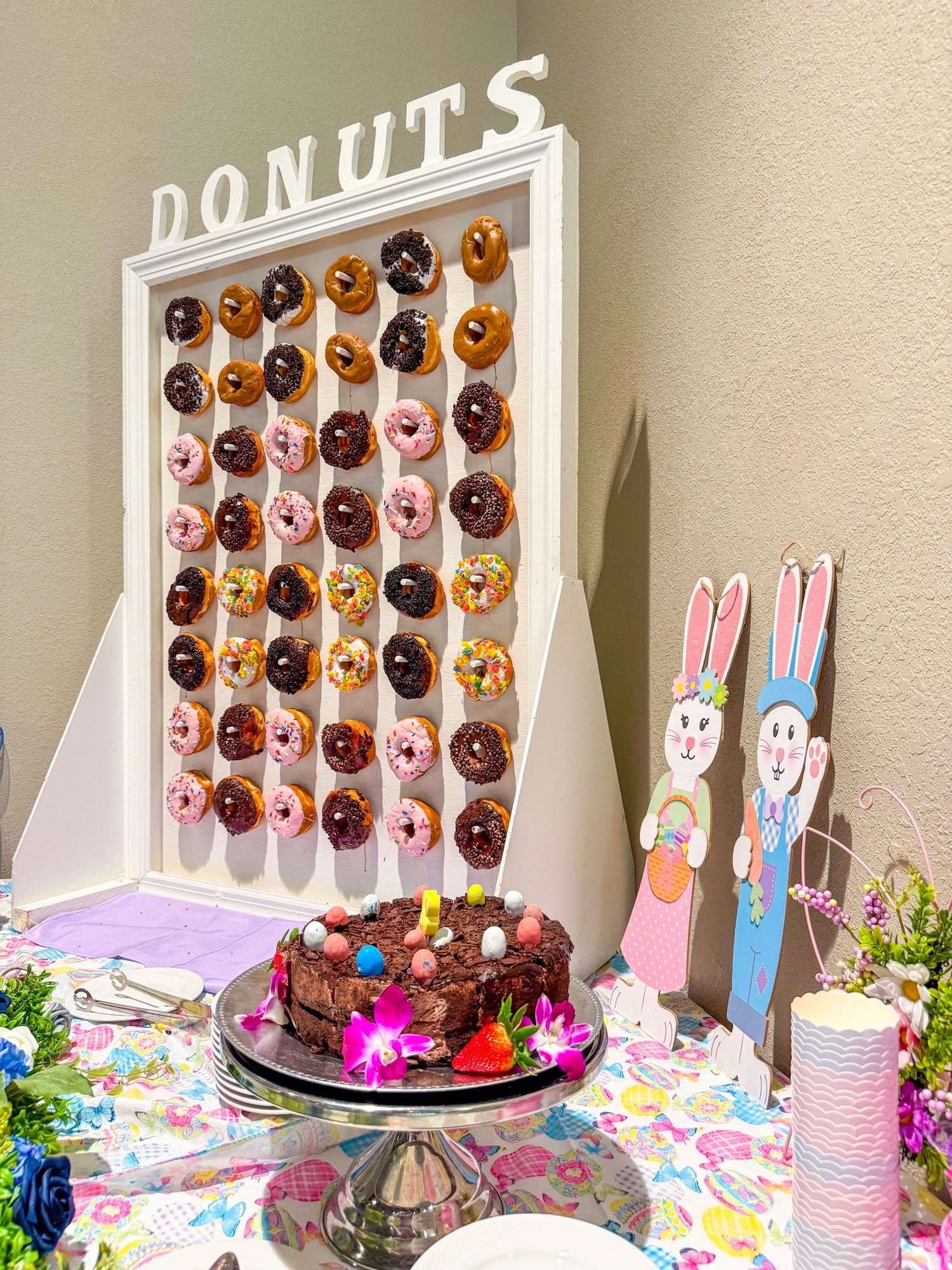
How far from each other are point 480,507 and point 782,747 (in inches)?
24.3

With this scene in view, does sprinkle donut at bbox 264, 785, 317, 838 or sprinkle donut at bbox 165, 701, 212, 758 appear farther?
sprinkle donut at bbox 165, 701, 212, 758

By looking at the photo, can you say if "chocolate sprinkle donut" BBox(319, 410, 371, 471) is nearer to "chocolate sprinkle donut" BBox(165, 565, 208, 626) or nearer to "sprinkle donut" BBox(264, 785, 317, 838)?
"chocolate sprinkle donut" BBox(165, 565, 208, 626)

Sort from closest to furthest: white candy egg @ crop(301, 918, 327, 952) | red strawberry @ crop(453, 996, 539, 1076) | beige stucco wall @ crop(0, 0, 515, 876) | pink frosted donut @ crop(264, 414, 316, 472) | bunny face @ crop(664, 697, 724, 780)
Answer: red strawberry @ crop(453, 996, 539, 1076) < white candy egg @ crop(301, 918, 327, 952) < bunny face @ crop(664, 697, 724, 780) < pink frosted donut @ crop(264, 414, 316, 472) < beige stucco wall @ crop(0, 0, 515, 876)

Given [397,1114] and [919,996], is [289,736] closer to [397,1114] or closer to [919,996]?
[397,1114]

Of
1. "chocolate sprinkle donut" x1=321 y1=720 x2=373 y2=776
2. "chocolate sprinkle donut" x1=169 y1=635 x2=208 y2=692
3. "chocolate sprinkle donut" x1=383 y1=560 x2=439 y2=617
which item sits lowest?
"chocolate sprinkle donut" x1=321 y1=720 x2=373 y2=776

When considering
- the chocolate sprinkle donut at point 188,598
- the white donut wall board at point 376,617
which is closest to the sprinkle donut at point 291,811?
the white donut wall board at point 376,617

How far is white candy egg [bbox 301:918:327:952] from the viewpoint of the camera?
0.91m

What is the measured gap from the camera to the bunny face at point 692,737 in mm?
1256

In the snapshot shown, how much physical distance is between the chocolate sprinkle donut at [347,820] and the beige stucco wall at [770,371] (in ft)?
1.53

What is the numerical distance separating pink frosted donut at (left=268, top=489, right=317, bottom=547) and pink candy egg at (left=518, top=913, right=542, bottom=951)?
0.96 meters

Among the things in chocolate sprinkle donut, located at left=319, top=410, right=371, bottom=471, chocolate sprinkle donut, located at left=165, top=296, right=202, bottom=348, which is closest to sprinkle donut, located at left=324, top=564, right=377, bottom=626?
chocolate sprinkle donut, located at left=319, top=410, right=371, bottom=471

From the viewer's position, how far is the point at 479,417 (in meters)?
1.50

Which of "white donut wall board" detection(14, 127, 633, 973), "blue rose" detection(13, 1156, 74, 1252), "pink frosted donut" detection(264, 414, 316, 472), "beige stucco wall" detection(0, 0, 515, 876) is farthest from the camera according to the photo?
"beige stucco wall" detection(0, 0, 515, 876)

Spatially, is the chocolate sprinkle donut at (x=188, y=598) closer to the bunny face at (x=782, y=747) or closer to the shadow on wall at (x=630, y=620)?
the shadow on wall at (x=630, y=620)
